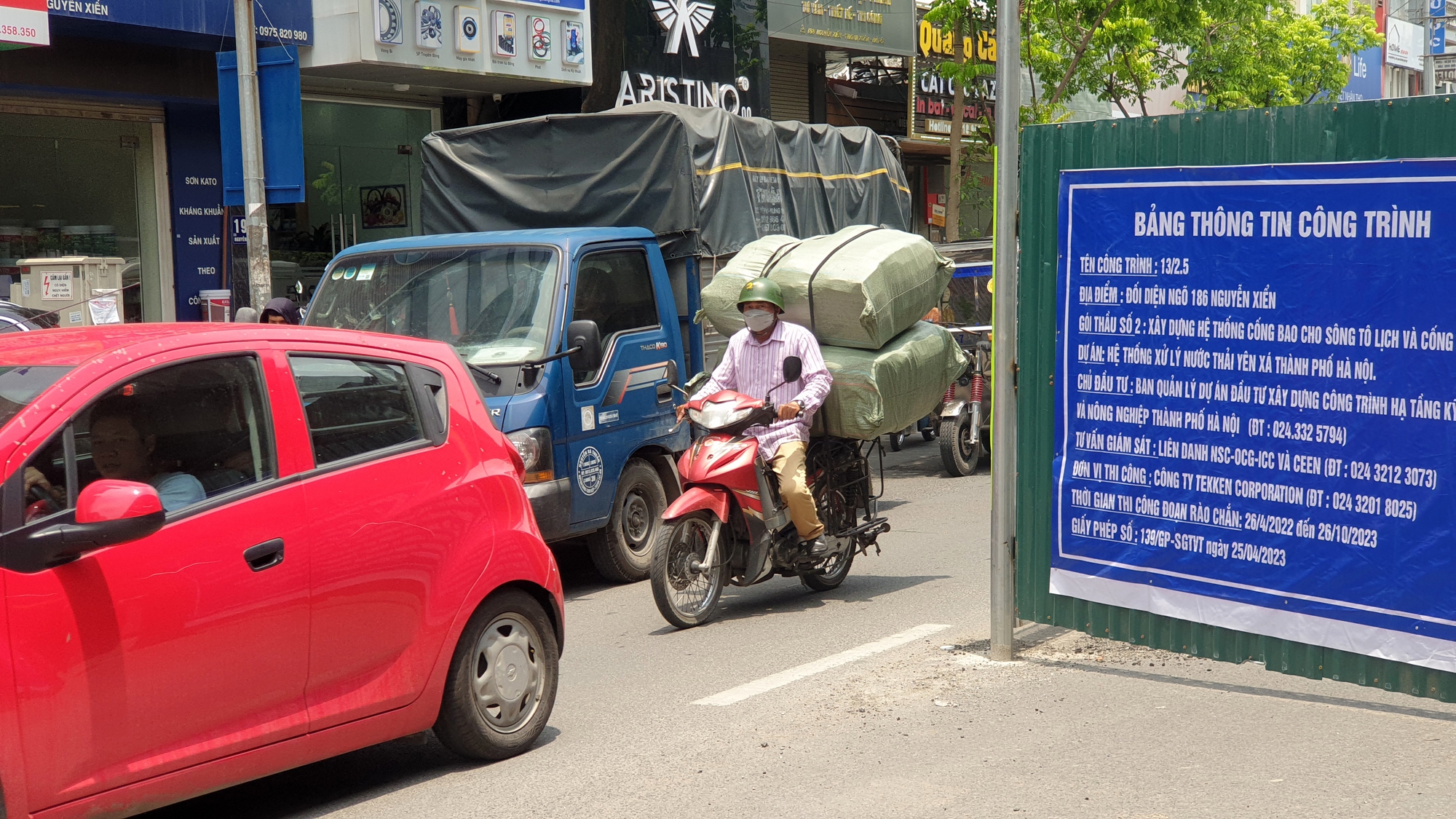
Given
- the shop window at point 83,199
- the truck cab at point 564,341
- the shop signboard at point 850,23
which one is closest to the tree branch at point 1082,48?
the shop signboard at point 850,23

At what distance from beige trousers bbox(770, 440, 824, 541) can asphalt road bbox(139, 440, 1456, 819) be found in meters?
0.67

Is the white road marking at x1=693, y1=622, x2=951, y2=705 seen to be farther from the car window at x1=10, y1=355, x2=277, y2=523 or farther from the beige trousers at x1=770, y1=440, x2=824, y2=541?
the car window at x1=10, y1=355, x2=277, y2=523

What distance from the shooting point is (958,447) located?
43.2 feet

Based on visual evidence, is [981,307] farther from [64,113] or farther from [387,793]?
[387,793]

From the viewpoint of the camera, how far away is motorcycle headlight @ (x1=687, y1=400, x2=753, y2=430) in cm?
739

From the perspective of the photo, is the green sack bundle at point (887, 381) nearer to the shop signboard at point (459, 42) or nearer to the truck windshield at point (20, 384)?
the truck windshield at point (20, 384)

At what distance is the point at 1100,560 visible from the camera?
5.79 meters

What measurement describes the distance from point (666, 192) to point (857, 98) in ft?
54.3

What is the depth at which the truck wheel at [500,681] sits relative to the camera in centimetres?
509

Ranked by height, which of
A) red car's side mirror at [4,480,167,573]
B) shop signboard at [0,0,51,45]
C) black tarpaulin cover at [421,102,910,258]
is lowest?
red car's side mirror at [4,480,167,573]

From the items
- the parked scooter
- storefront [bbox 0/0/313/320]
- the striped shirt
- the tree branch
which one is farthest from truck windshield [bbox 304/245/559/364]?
the tree branch

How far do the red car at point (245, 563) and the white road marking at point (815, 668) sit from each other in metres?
0.97

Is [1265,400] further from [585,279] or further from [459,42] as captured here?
[459,42]

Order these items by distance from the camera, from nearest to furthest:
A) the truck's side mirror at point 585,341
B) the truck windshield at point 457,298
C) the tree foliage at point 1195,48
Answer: the truck's side mirror at point 585,341 < the truck windshield at point 457,298 < the tree foliage at point 1195,48
